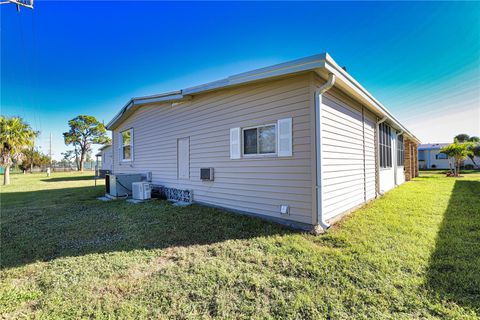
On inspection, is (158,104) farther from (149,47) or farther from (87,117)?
(87,117)

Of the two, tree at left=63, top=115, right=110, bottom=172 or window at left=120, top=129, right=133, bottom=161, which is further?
tree at left=63, top=115, right=110, bottom=172

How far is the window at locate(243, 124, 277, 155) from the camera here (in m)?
4.79

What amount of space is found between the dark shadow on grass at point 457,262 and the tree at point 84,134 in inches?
1584

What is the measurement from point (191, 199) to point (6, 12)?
1067 centimetres

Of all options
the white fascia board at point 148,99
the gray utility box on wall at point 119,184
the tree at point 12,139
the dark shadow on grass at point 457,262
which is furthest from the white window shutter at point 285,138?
the tree at point 12,139

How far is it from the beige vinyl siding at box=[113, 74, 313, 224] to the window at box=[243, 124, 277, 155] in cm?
15

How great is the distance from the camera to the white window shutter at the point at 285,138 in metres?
4.39

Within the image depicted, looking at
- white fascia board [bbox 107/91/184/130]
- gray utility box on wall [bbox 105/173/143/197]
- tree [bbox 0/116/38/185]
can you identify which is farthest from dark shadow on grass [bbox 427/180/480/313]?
tree [bbox 0/116/38/185]

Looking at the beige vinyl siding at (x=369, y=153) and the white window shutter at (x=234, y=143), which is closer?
the white window shutter at (x=234, y=143)

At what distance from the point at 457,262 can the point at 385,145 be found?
656 cm

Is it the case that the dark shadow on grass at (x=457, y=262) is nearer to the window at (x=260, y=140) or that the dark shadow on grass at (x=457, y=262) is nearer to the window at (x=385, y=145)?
the window at (x=260, y=140)

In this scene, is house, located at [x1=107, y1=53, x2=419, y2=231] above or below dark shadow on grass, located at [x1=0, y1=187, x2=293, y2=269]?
above

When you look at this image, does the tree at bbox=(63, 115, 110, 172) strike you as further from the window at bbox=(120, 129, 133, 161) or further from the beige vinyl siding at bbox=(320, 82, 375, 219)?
the beige vinyl siding at bbox=(320, 82, 375, 219)

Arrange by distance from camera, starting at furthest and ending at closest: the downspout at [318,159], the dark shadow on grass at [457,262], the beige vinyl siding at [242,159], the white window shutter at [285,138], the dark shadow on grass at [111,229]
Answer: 1. the white window shutter at [285,138]
2. the beige vinyl siding at [242,159]
3. the downspout at [318,159]
4. the dark shadow on grass at [111,229]
5. the dark shadow on grass at [457,262]
